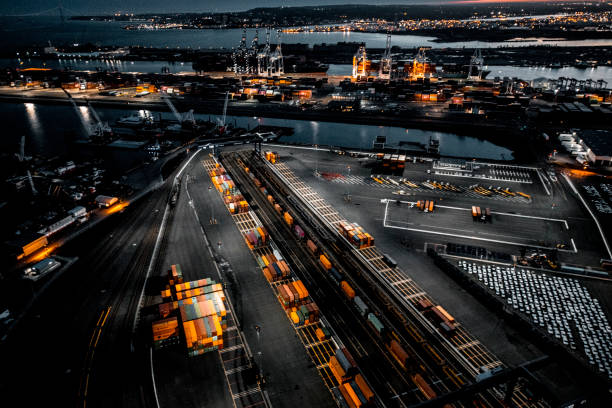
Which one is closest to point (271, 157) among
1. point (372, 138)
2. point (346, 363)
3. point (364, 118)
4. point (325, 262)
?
point (372, 138)

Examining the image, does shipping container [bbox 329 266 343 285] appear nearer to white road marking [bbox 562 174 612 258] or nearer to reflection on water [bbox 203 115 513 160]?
white road marking [bbox 562 174 612 258]

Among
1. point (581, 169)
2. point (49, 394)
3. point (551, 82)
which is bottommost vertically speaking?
point (49, 394)

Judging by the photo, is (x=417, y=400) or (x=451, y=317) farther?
(x=451, y=317)

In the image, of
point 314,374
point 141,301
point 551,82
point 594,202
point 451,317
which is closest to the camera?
point 314,374

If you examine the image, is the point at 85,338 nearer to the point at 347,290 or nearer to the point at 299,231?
the point at 347,290

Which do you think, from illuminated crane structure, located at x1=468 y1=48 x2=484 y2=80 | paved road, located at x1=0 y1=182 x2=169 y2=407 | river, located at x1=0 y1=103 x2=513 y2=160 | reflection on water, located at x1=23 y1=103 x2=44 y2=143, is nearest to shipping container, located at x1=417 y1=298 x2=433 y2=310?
paved road, located at x1=0 y1=182 x2=169 y2=407

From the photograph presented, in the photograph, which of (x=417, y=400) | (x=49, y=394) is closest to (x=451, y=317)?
(x=417, y=400)

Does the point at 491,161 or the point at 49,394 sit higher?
the point at 491,161

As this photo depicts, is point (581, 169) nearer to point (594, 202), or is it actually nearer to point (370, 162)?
point (594, 202)
